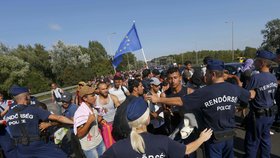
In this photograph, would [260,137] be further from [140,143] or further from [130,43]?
[130,43]

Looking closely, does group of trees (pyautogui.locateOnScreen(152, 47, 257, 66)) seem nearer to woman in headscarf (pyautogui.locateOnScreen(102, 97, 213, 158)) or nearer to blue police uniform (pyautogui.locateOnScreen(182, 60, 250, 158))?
blue police uniform (pyautogui.locateOnScreen(182, 60, 250, 158))

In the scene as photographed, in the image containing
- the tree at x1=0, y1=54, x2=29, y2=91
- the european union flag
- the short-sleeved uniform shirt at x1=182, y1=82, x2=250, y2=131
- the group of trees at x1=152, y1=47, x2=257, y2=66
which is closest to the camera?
the short-sleeved uniform shirt at x1=182, y1=82, x2=250, y2=131

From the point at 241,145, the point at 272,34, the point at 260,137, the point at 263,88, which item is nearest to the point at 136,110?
the point at 263,88

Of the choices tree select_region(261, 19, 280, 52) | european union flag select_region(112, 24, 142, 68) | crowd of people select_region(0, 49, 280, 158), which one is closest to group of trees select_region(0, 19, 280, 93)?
tree select_region(261, 19, 280, 52)

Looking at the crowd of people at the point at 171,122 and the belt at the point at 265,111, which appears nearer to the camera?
the crowd of people at the point at 171,122

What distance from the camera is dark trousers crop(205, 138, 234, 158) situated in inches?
148

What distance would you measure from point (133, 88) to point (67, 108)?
159cm

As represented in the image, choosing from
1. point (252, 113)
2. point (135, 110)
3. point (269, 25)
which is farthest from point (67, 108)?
point (269, 25)

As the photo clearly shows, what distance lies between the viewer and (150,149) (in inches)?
95.1

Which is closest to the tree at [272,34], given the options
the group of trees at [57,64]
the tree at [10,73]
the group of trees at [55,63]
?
the group of trees at [55,63]

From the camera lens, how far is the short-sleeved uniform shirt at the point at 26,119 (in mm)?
4031

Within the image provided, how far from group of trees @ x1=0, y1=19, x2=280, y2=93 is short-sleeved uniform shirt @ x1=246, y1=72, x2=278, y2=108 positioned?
31.0 metres

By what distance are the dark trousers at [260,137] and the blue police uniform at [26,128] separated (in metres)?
3.11

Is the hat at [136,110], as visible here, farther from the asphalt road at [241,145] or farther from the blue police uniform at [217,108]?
the asphalt road at [241,145]
